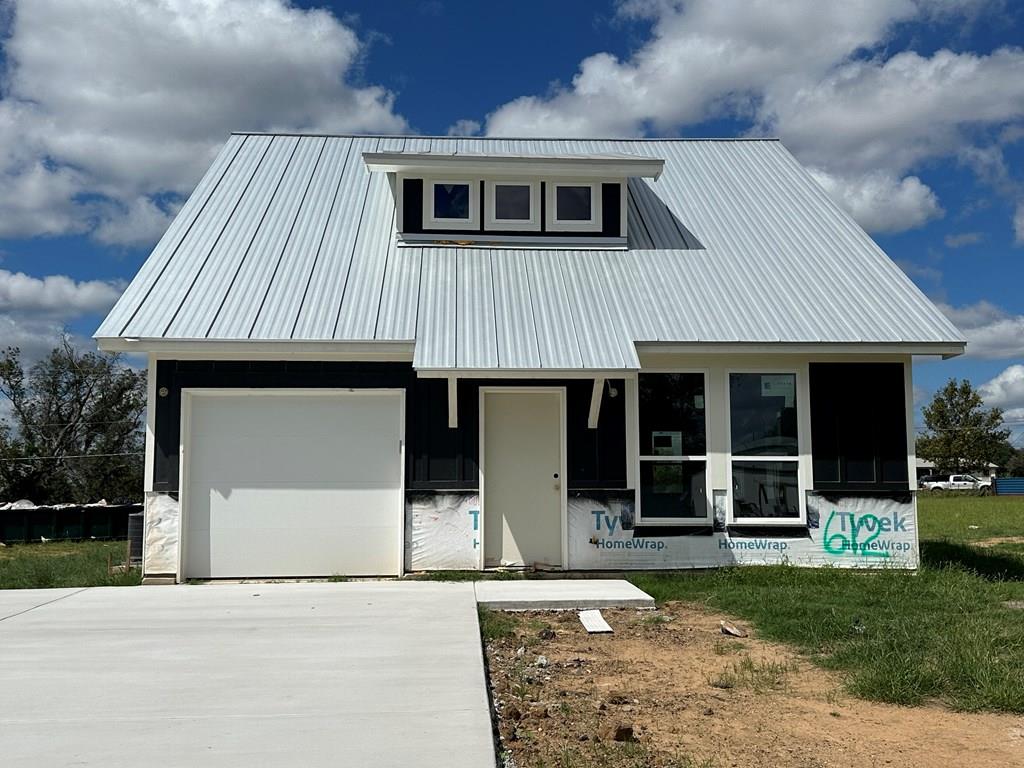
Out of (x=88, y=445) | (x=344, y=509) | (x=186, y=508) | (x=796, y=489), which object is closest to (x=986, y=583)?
(x=796, y=489)

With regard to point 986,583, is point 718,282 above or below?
above

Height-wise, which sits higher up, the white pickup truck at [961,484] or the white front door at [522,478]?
the white front door at [522,478]

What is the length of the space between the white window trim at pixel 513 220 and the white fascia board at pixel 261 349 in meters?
3.12

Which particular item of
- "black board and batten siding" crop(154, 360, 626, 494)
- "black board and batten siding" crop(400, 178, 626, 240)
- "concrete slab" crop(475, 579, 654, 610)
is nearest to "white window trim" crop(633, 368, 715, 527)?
"black board and batten siding" crop(154, 360, 626, 494)

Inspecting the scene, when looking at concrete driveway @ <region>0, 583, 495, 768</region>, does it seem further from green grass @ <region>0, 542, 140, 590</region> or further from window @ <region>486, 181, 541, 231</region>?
window @ <region>486, 181, 541, 231</region>

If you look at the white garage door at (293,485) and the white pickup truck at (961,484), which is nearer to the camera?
the white garage door at (293,485)

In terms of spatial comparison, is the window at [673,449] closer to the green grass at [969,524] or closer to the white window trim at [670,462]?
the white window trim at [670,462]

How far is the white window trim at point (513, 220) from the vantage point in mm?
12461

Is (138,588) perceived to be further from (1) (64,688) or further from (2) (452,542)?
(1) (64,688)

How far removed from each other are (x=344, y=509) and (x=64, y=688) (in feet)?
16.5

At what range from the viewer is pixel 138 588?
31.5ft

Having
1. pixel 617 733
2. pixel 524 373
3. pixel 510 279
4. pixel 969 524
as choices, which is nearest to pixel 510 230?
pixel 510 279

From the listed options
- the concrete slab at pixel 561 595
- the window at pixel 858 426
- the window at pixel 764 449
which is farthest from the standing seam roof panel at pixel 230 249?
the window at pixel 858 426

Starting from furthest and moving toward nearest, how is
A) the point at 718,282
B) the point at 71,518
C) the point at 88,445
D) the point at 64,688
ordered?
the point at 88,445 → the point at 71,518 → the point at 718,282 → the point at 64,688
